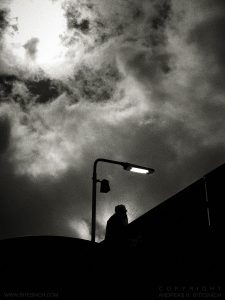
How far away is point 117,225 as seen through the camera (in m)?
6.13

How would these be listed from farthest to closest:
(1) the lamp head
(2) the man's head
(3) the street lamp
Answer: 1. (1) the lamp head
2. (3) the street lamp
3. (2) the man's head

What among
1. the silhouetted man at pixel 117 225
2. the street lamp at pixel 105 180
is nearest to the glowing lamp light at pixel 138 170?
the street lamp at pixel 105 180

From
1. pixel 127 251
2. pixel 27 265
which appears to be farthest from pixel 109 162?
pixel 27 265

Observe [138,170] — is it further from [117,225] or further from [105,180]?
[117,225]

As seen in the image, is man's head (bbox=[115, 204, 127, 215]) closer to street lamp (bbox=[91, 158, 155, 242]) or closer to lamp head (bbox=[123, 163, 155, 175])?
street lamp (bbox=[91, 158, 155, 242])

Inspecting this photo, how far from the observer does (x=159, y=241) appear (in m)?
4.79

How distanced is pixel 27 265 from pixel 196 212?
2.74 m

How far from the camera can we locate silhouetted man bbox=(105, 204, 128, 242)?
5668mm

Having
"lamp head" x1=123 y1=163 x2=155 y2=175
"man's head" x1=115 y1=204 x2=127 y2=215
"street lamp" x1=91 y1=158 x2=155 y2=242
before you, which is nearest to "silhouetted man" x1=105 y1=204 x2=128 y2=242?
"man's head" x1=115 y1=204 x2=127 y2=215

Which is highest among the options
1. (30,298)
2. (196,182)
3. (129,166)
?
(129,166)

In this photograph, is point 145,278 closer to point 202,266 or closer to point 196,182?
point 202,266

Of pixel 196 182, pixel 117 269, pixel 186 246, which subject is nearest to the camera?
pixel 186 246

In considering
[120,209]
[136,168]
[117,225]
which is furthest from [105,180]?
[117,225]

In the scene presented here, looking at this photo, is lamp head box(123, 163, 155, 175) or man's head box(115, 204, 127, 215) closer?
man's head box(115, 204, 127, 215)
